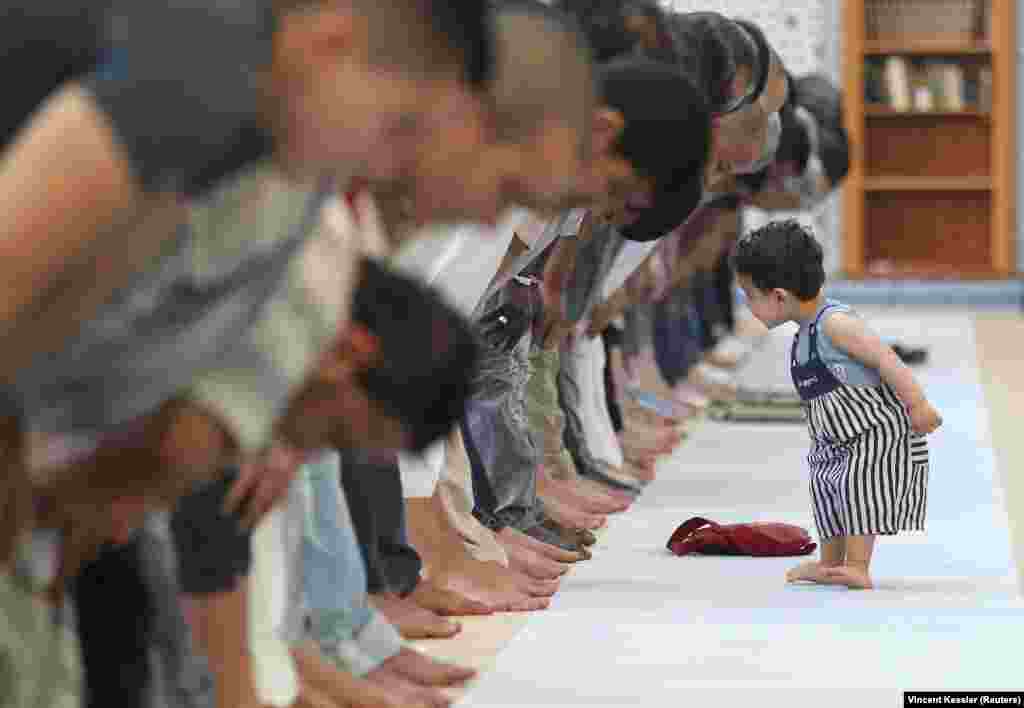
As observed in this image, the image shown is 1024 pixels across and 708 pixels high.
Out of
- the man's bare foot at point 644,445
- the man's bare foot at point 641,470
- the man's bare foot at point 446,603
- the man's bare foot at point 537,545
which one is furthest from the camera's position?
the man's bare foot at point 644,445

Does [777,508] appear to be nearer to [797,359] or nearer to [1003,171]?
[797,359]

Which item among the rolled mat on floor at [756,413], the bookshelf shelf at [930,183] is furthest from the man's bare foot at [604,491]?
the bookshelf shelf at [930,183]

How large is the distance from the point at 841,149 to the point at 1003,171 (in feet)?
17.5

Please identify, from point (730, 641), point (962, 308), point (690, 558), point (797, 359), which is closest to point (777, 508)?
point (690, 558)

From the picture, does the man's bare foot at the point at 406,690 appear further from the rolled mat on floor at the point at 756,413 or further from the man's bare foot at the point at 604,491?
the rolled mat on floor at the point at 756,413

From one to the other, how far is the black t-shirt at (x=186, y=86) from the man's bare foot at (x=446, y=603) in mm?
2831

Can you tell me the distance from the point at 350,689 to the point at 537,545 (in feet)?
5.72

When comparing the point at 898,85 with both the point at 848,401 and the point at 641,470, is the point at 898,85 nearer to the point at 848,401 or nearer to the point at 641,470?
the point at 641,470

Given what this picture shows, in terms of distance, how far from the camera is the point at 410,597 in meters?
5.07

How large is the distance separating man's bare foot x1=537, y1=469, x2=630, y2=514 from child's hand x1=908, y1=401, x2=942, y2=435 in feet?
→ 4.15

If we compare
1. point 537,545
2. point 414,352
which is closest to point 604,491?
point 537,545

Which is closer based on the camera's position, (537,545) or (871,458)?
(871,458)

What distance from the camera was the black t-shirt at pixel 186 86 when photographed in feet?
7.12

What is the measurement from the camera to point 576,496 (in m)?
6.65
